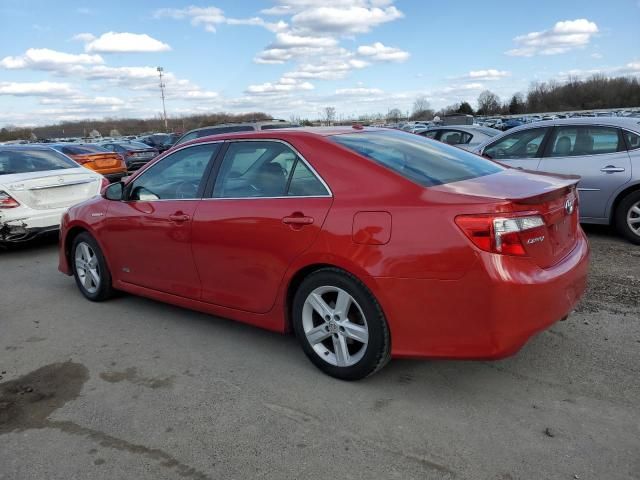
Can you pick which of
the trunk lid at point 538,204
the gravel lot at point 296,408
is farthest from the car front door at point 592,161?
the trunk lid at point 538,204

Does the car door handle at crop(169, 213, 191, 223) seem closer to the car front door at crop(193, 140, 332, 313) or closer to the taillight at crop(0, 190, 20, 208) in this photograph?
the car front door at crop(193, 140, 332, 313)

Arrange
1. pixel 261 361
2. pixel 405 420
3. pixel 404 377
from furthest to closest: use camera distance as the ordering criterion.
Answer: pixel 261 361 → pixel 404 377 → pixel 405 420

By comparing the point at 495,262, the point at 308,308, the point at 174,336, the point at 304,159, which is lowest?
the point at 174,336

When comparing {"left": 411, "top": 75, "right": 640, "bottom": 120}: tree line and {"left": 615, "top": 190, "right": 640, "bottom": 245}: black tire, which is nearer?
{"left": 615, "top": 190, "right": 640, "bottom": 245}: black tire

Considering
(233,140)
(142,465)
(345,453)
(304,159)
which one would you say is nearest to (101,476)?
(142,465)

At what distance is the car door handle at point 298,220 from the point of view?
3.42 meters

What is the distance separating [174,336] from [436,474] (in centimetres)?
255

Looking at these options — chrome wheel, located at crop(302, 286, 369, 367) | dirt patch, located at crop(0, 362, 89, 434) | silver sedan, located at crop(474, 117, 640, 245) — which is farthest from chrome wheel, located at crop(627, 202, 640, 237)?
dirt patch, located at crop(0, 362, 89, 434)

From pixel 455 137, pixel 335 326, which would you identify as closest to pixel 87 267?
pixel 335 326

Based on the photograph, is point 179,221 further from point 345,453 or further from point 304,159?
point 345,453

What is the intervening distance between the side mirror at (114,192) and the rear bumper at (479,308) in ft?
9.44

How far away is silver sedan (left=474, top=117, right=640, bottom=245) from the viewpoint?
655cm

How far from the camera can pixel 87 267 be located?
17.7 ft

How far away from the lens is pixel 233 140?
4.16m
